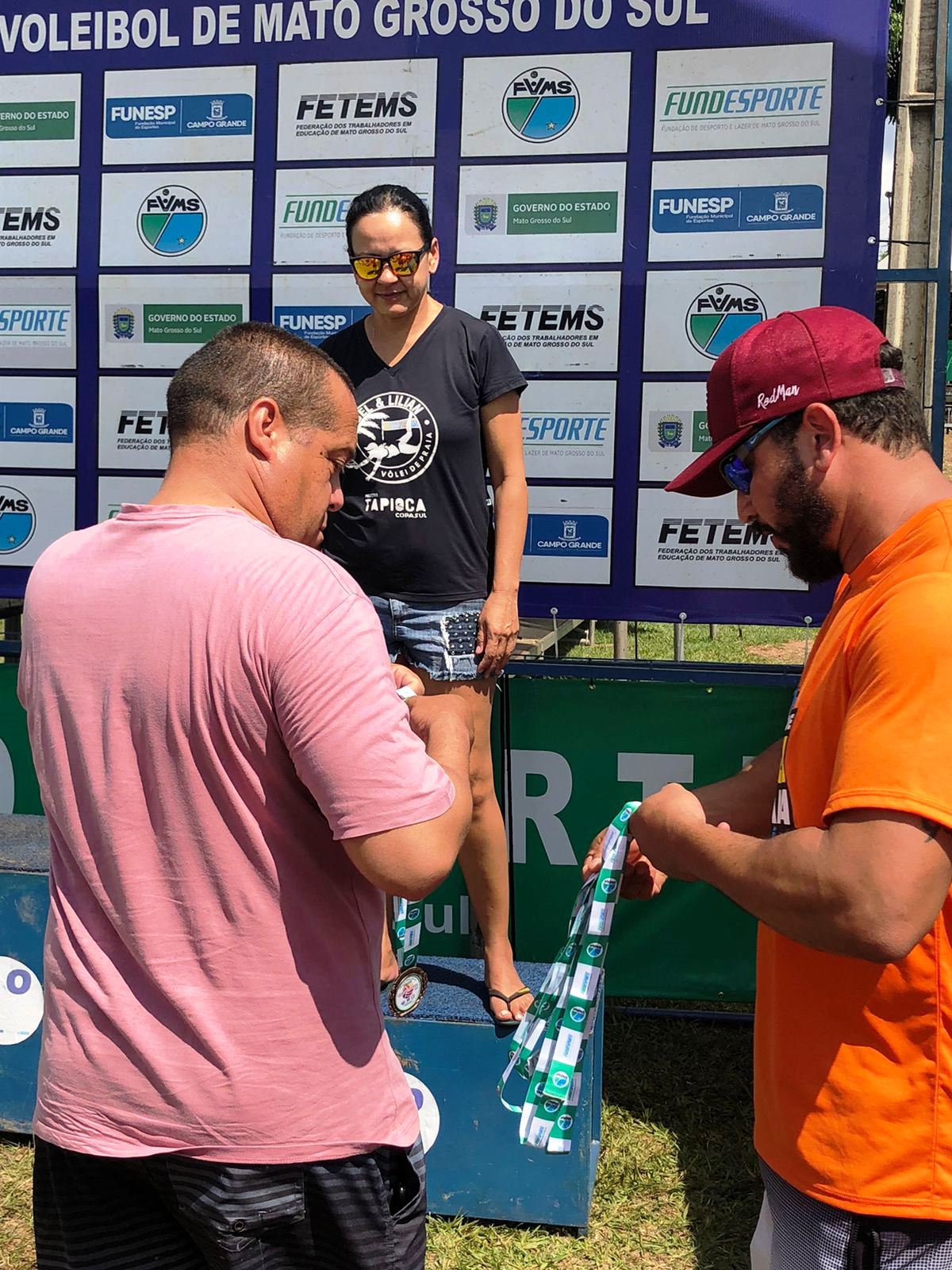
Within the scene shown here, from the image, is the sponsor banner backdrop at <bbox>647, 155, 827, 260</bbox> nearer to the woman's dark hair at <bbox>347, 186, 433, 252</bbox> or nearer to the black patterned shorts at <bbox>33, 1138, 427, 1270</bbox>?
the woman's dark hair at <bbox>347, 186, 433, 252</bbox>

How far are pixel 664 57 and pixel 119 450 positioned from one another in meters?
2.31

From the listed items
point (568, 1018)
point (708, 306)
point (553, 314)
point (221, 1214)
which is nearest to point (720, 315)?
point (708, 306)

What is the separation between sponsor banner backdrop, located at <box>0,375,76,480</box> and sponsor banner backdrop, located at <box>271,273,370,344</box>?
0.87m

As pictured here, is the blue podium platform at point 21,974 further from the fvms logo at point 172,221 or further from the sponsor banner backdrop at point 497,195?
the fvms logo at point 172,221

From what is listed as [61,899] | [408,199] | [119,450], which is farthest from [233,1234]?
[119,450]

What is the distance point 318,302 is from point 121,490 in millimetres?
1000

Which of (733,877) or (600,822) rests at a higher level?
(733,877)

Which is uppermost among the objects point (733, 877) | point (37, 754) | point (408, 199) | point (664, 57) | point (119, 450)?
point (664, 57)

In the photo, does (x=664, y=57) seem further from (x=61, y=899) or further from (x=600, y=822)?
(x=61, y=899)

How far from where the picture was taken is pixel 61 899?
4.83 feet

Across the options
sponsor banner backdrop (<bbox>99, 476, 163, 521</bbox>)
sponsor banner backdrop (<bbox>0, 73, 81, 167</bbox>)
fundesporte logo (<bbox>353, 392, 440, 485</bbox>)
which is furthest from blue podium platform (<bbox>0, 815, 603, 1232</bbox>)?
sponsor banner backdrop (<bbox>0, 73, 81, 167</bbox>)

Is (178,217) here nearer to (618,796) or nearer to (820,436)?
(618,796)

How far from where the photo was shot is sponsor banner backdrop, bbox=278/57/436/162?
4.05 meters

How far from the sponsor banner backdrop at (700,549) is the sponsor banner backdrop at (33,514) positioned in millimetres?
2112
